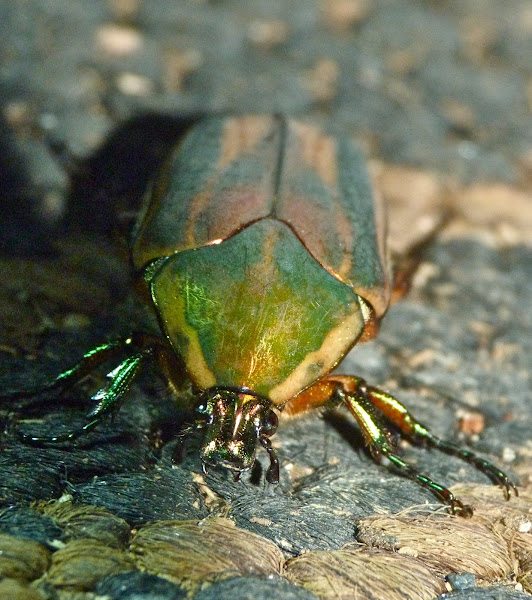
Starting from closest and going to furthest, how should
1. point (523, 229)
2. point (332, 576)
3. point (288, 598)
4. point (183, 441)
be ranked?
1. point (288, 598)
2. point (332, 576)
3. point (183, 441)
4. point (523, 229)

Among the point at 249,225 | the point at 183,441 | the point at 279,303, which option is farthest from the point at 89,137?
the point at 183,441

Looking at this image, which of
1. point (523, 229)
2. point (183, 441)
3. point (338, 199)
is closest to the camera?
point (183, 441)

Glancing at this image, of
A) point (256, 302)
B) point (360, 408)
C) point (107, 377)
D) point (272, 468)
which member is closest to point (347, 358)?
point (360, 408)

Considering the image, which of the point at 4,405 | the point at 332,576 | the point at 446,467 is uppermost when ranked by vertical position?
the point at 4,405

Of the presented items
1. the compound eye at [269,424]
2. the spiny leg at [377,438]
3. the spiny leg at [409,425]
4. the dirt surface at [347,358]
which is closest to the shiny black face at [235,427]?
the compound eye at [269,424]

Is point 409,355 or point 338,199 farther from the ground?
point 338,199

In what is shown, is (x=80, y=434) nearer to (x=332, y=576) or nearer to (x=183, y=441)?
(x=183, y=441)

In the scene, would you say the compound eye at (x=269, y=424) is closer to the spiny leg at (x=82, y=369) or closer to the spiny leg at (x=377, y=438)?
the spiny leg at (x=377, y=438)

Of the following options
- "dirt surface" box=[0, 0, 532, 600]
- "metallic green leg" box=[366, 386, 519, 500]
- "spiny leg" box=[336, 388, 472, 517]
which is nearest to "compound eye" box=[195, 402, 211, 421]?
"dirt surface" box=[0, 0, 532, 600]
